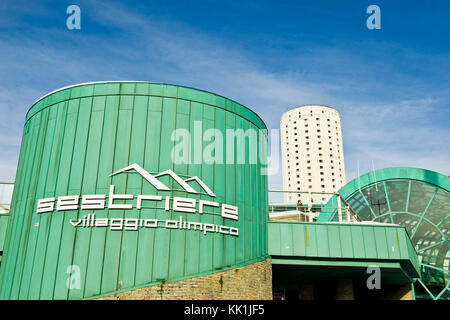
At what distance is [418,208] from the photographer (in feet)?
111

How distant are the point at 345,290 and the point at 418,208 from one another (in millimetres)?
15303

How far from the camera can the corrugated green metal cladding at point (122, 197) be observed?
46.4 feet

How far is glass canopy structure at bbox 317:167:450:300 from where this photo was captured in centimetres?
3262

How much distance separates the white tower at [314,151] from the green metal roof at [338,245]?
122433 mm

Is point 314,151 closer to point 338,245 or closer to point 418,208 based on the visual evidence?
point 418,208

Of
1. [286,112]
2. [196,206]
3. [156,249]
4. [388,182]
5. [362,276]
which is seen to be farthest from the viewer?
[286,112]

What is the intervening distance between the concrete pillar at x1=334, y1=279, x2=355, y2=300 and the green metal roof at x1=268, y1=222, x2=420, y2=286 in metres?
3.67

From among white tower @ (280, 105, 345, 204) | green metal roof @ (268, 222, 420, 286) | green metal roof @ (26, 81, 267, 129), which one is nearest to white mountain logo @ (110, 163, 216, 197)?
green metal roof @ (26, 81, 267, 129)

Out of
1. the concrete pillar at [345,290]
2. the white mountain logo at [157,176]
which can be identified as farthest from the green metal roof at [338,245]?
the white mountain logo at [157,176]

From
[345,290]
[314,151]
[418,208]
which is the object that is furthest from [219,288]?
[314,151]

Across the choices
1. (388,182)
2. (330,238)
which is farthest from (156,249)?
(388,182)

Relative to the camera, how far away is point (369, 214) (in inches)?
1398
